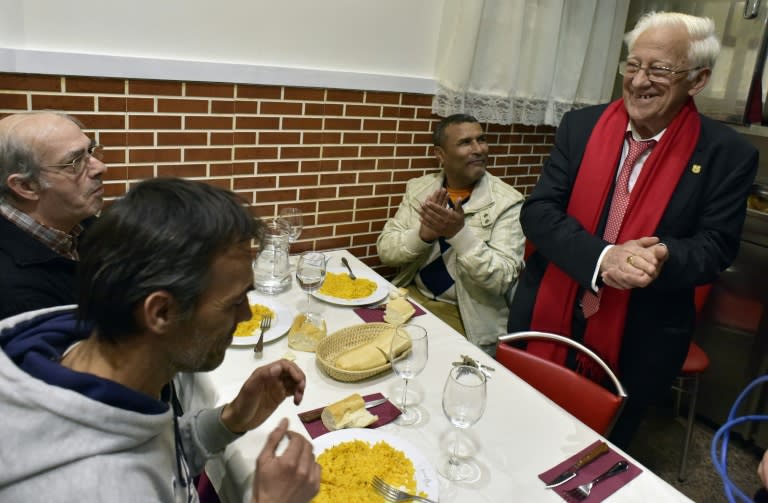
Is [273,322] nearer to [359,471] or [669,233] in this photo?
[359,471]

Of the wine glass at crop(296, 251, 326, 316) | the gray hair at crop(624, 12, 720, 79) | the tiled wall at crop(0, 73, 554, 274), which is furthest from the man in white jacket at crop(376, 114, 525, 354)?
the gray hair at crop(624, 12, 720, 79)

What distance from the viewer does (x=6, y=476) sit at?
677mm

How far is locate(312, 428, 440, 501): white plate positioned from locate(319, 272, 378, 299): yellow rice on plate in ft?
2.42

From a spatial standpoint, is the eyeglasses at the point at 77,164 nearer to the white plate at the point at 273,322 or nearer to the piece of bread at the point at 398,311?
the white plate at the point at 273,322

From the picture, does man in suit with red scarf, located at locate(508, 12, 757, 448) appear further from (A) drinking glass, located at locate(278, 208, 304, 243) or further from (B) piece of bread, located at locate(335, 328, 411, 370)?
(A) drinking glass, located at locate(278, 208, 304, 243)

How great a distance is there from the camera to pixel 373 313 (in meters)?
1.77

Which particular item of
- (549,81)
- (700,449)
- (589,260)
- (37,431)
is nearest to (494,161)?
(549,81)

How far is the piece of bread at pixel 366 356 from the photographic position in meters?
1.38

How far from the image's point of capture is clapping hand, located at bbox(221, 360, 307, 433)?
1074mm

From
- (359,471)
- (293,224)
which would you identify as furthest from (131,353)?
(293,224)

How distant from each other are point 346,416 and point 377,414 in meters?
0.09

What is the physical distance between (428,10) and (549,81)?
0.82 meters

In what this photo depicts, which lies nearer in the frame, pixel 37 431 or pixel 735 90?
pixel 37 431

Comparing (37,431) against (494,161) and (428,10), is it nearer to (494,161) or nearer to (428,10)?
(428,10)
